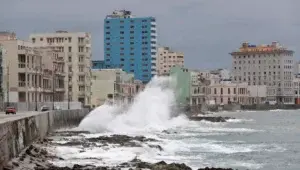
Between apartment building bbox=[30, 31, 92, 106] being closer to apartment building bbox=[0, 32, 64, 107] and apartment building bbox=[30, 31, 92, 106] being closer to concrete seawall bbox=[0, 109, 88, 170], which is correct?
apartment building bbox=[0, 32, 64, 107]

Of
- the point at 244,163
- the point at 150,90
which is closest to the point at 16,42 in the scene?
the point at 150,90

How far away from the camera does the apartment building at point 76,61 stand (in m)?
104

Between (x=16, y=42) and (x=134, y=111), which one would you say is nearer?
(x=16, y=42)

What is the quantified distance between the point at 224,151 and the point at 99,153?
1201cm

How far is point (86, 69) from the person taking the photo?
106 m

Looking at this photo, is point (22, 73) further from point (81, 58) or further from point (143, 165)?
point (143, 165)

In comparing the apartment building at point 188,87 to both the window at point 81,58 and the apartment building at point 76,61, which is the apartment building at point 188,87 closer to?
the apartment building at point 76,61

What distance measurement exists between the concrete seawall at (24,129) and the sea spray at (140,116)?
4.24 meters

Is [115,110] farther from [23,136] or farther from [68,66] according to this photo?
[23,136]

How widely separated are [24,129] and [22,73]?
46648mm

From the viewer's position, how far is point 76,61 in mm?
104500

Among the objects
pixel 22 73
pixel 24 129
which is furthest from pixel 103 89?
pixel 24 129

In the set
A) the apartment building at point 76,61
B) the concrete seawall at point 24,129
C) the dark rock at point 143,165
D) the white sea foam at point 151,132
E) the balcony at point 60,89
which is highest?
the apartment building at point 76,61

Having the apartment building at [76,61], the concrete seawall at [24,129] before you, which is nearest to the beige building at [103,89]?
the apartment building at [76,61]
